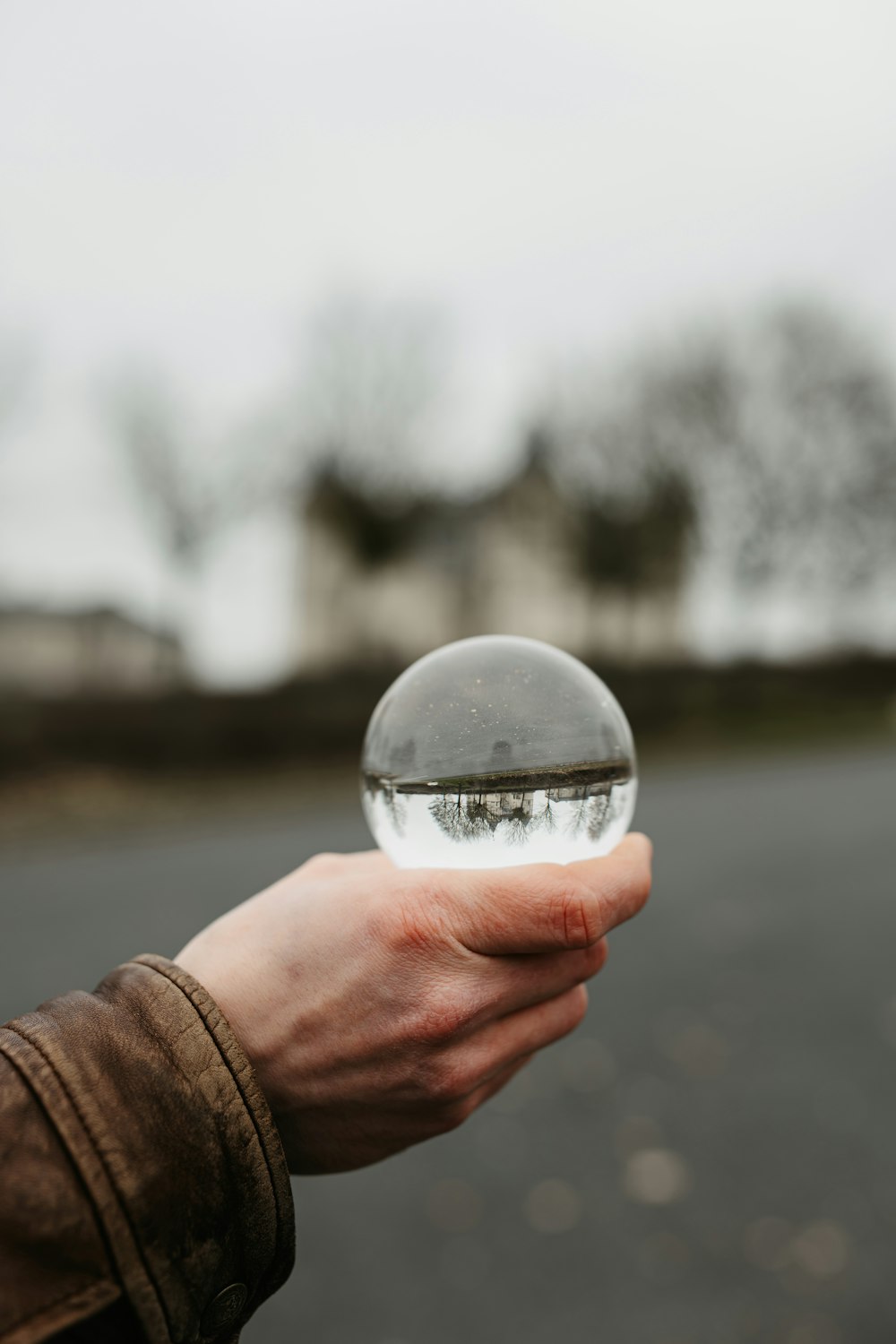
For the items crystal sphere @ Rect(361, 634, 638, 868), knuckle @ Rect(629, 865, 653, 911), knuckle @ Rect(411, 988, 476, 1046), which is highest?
crystal sphere @ Rect(361, 634, 638, 868)

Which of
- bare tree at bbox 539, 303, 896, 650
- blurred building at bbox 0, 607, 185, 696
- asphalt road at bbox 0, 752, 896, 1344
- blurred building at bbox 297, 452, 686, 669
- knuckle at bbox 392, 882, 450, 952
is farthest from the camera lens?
bare tree at bbox 539, 303, 896, 650

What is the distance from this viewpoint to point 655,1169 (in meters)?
4.93

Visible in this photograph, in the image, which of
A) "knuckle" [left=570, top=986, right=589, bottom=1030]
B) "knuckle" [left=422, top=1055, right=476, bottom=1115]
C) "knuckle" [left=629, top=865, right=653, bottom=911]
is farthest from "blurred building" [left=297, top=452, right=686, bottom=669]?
"knuckle" [left=422, top=1055, right=476, bottom=1115]

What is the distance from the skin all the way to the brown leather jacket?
30 centimetres

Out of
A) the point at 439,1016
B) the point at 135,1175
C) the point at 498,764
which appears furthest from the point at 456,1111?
the point at 135,1175

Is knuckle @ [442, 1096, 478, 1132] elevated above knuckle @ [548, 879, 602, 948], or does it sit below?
below

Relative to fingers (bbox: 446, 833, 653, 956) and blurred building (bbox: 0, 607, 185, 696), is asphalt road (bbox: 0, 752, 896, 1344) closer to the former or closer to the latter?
fingers (bbox: 446, 833, 653, 956)

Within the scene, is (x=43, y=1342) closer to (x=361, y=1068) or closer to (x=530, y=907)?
(x=361, y=1068)

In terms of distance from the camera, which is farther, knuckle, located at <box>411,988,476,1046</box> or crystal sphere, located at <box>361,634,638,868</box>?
crystal sphere, located at <box>361,634,638,868</box>

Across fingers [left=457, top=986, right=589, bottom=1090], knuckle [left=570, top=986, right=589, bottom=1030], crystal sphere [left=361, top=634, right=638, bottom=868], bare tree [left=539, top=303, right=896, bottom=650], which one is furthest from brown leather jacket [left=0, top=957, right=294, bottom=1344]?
bare tree [left=539, top=303, right=896, bottom=650]

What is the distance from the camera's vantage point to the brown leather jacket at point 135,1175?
4.16ft

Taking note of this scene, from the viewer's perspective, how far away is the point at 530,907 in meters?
1.80

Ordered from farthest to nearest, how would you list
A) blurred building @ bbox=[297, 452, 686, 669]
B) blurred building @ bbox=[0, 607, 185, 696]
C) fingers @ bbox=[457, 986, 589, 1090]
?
blurred building @ bbox=[297, 452, 686, 669]
blurred building @ bbox=[0, 607, 185, 696]
fingers @ bbox=[457, 986, 589, 1090]

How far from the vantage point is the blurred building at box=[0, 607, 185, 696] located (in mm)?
21516
